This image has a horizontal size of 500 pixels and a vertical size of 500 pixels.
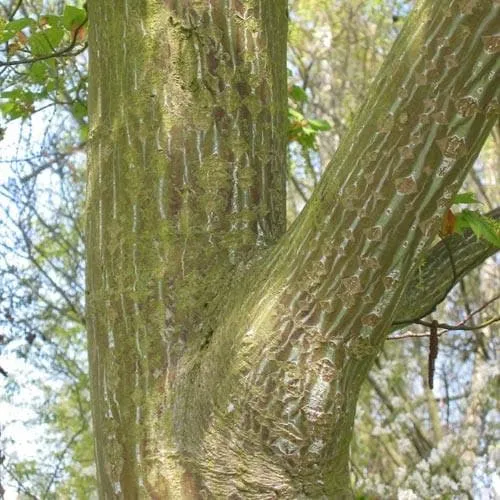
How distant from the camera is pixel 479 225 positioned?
1579 mm

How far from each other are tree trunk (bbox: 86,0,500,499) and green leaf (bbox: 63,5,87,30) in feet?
1.50

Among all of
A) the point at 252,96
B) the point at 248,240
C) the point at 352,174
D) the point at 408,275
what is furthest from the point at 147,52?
the point at 408,275

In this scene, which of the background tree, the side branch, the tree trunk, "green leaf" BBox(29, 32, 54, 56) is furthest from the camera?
the background tree

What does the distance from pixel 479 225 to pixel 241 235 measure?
47 cm

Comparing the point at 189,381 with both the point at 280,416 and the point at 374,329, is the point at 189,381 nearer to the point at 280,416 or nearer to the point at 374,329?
the point at 280,416

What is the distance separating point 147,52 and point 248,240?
1.49 feet

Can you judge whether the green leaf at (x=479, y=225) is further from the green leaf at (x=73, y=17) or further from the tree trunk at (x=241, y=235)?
the green leaf at (x=73, y=17)

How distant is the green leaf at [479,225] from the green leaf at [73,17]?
126cm

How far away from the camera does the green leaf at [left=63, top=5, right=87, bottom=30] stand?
2.25 metres

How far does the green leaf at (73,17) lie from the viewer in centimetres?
225

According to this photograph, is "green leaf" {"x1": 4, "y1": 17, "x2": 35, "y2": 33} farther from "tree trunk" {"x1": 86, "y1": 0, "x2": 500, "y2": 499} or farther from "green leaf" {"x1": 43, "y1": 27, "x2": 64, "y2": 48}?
"tree trunk" {"x1": 86, "y1": 0, "x2": 500, "y2": 499}

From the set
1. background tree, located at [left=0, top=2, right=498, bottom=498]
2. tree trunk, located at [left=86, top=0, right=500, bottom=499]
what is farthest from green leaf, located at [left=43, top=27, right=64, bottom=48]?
background tree, located at [left=0, top=2, right=498, bottom=498]

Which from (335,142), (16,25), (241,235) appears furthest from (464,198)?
(335,142)

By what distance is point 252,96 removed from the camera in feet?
5.55
